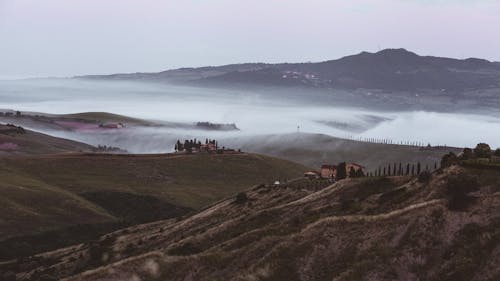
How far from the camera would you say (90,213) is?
18350 centimetres

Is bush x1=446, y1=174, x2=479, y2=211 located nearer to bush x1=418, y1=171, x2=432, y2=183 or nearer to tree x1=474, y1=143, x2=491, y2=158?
bush x1=418, y1=171, x2=432, y2=183

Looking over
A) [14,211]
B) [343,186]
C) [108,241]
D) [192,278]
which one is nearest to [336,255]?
[192,278]

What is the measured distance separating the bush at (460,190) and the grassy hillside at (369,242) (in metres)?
0.10

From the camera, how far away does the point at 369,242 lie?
2623 inches

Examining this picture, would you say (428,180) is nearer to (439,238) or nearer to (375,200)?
(375,200)

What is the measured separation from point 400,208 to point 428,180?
790 centimetres

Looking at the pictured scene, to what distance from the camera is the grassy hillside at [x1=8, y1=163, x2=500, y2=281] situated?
2397 inches

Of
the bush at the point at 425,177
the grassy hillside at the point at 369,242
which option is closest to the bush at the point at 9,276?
the grassy hillside at the point at 369,242

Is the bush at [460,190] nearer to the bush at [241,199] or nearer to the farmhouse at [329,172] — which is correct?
the bush at [241,199]

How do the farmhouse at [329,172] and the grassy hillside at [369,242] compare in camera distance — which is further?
the farmhouse at [329,172]

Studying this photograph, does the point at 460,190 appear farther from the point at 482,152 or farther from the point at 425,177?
the point at 482,152

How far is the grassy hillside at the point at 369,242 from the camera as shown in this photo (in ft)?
200

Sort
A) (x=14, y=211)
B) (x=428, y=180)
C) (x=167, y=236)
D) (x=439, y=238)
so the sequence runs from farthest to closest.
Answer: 1. (x=14, y=211)
2. (x=167, y=236)
3. (x=428, y=180)
4. (x=439, y=238)

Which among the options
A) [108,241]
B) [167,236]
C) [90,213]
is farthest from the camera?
[90,213]
